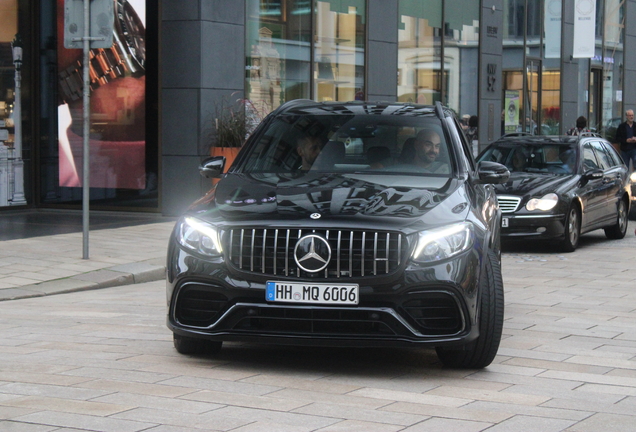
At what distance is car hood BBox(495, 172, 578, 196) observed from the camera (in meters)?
13.5

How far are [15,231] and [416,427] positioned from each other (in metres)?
10.2

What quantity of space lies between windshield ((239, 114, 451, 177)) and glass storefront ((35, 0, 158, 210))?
9.33m

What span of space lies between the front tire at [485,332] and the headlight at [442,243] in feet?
0.85

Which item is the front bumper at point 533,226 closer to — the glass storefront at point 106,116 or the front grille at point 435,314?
the glass storefront at point 106,116

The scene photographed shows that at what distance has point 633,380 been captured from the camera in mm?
6051

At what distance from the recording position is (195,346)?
6387mm

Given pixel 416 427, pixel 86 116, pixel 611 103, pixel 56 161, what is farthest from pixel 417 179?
pixel 611 103

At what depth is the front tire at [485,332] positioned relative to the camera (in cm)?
600

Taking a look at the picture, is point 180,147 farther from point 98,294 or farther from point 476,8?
point 476,8

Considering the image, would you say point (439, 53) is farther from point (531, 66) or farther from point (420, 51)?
point (531, 66)

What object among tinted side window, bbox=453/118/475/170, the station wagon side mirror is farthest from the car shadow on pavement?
the station wagon side mirror

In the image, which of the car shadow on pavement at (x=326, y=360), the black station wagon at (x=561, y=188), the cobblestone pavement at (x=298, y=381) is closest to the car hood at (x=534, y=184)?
the black station wagon at (x=561, y=188)

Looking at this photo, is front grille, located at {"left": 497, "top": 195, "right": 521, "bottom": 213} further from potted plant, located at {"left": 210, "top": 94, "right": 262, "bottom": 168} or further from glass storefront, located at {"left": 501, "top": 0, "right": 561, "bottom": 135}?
glass storefront, located at {"left": 501, "top": 0, "right": 561, "bottom": 135}

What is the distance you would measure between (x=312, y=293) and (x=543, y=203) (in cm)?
828
